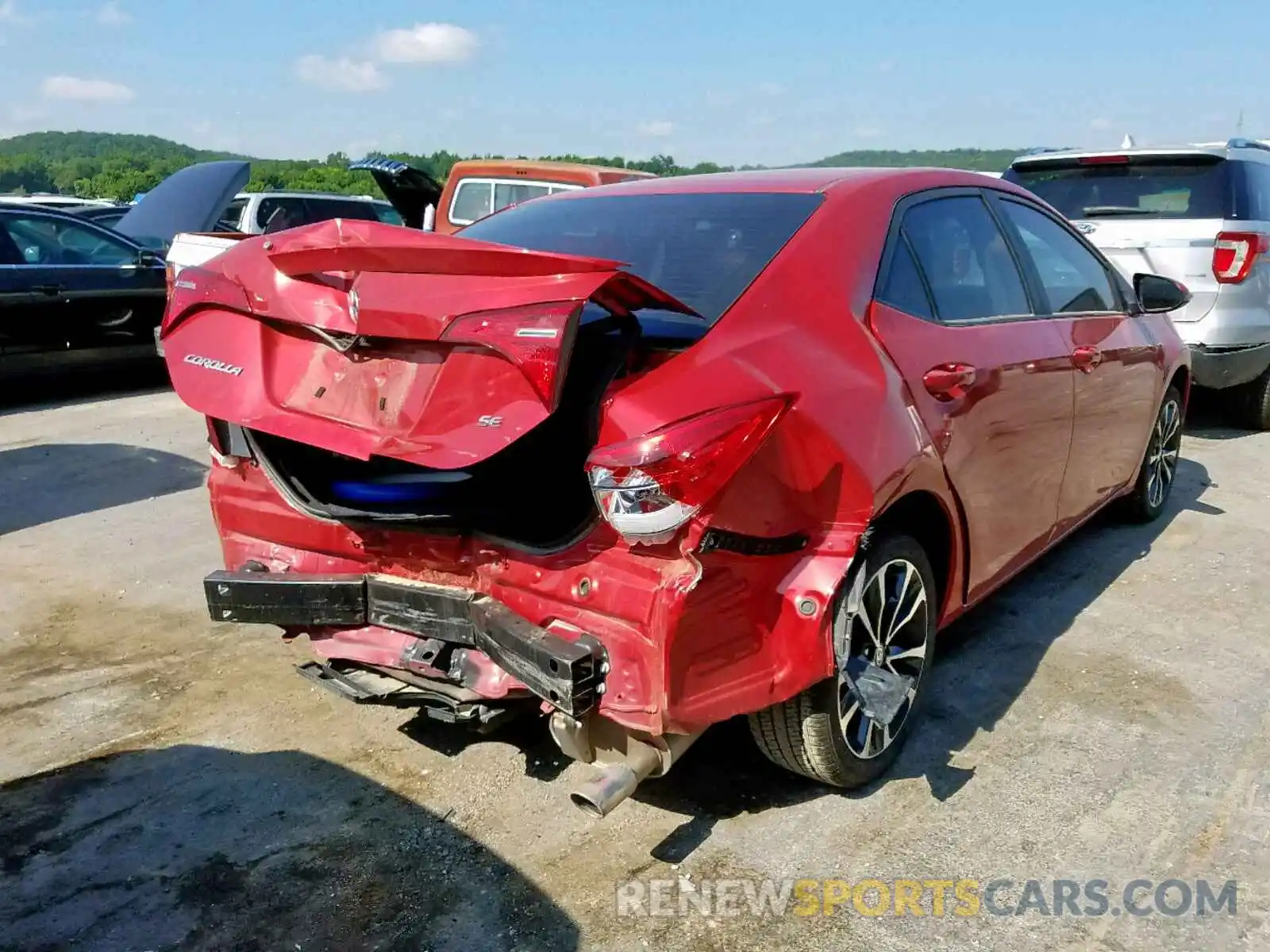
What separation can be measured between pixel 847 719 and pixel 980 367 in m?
1.15

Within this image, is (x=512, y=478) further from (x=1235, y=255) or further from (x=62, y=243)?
(x=62, y=243)

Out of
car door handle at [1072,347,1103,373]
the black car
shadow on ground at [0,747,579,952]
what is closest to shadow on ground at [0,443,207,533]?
the black car

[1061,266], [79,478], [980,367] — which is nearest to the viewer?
[980,367]

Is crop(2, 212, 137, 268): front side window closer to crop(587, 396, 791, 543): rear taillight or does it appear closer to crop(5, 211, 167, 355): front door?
crop(5, 211, 167, 355): front door

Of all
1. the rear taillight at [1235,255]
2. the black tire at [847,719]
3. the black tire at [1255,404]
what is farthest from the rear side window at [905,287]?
the black tire at [1255,404]

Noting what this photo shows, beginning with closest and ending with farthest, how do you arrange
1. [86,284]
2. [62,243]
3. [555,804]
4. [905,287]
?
[555,804] < [905,287] < [86,284] < [62,243]

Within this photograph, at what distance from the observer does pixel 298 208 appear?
13.3 metres

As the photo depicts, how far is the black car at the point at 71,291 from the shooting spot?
319 inches

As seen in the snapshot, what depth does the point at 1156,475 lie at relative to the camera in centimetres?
523

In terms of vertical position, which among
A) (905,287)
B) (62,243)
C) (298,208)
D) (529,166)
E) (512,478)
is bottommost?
(512,478)

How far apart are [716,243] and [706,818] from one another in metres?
1.59

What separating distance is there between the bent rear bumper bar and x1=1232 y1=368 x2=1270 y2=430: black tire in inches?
265

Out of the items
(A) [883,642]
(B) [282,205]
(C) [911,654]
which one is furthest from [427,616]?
(B) [282,205]

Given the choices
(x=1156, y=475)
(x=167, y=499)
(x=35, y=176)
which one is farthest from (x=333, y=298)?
(x=35, y=176)
